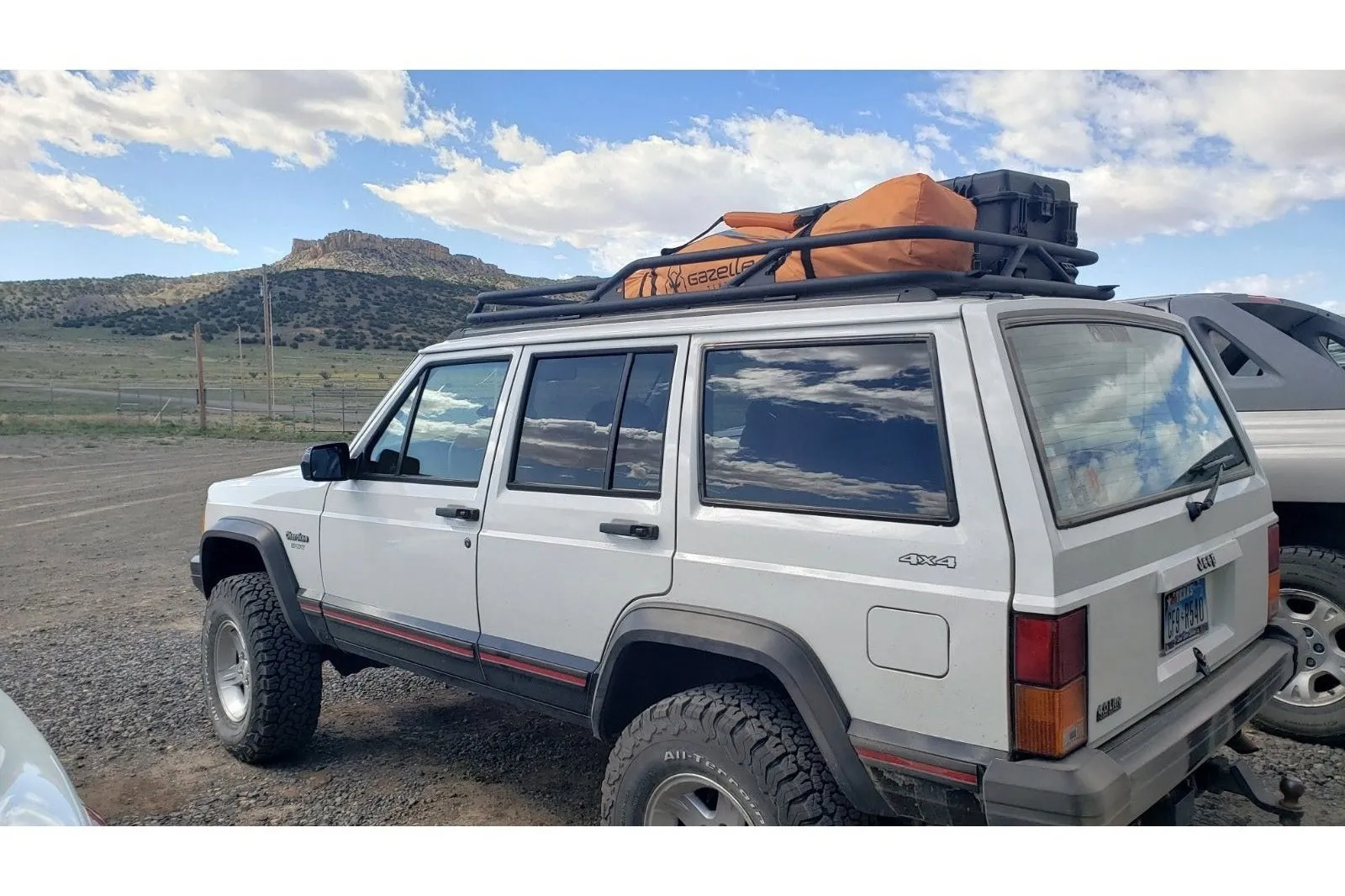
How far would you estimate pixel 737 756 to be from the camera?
8.20 feet

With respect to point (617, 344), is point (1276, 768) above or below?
below

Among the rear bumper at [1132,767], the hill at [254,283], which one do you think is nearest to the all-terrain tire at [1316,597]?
the rear bumper at [1132,767]

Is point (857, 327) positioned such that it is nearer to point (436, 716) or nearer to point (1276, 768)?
point (1276, 768)

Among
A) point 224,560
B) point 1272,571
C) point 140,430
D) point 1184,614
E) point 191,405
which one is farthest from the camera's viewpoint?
point 191,405

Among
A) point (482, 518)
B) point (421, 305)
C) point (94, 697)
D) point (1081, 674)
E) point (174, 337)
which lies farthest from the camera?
point (421, 305)

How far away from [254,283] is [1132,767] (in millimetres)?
81555

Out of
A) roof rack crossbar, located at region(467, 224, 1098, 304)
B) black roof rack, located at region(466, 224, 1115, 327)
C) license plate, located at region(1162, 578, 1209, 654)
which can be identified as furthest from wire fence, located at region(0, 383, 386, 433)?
license plate, located at region(1162, 578, 1209, 654)

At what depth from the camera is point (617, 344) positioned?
3.18 metres

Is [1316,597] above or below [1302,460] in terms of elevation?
below

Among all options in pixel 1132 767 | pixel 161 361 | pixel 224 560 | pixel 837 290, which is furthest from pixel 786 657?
pixel 161 361

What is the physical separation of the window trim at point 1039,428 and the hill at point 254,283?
6482 cm

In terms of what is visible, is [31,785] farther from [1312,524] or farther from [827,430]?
[1312,524]

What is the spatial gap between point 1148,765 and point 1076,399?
94 cm

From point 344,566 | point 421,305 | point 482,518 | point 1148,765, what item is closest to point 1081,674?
point 1148,765
